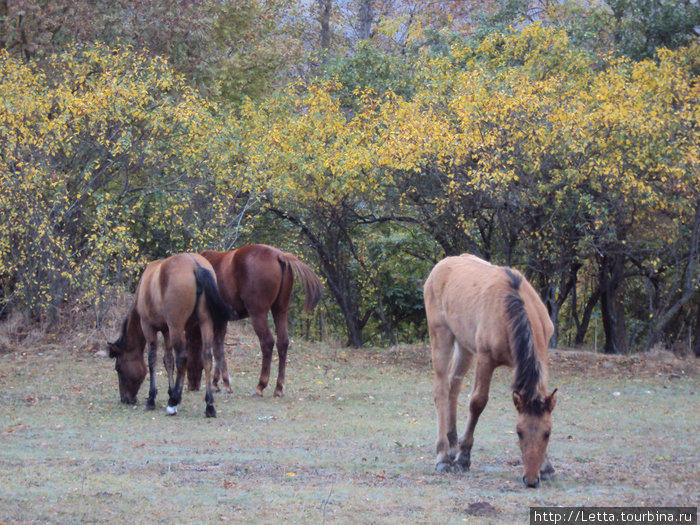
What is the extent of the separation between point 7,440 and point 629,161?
10545mm

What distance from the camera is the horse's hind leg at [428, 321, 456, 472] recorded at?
6.98 m

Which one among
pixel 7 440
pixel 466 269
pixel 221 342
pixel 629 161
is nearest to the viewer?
pixel 466 269

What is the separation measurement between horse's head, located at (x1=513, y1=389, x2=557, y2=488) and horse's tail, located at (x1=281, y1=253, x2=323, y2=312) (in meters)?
5.69

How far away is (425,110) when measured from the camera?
54.2ft

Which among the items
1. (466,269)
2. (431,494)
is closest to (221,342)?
(466,269)

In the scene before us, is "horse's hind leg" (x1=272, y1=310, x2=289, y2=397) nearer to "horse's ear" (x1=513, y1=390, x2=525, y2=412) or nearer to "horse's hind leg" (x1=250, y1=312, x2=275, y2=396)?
"horse's hind leg" (x1=250, y1=312, x2=275, y2=396)

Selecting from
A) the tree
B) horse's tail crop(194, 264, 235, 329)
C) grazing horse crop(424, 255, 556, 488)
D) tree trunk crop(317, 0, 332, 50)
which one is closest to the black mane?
grazing horse crop(424, 255, 556, 488)

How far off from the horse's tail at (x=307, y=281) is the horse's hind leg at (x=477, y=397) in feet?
16.1

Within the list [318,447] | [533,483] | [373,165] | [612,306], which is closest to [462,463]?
[533,483]

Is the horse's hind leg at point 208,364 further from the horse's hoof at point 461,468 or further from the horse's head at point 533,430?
the horse's head at point 533,430

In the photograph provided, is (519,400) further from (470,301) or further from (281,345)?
(281,345)

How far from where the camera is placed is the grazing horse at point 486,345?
5957 millimetres

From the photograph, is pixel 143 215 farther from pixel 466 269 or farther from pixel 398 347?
pixel 466 269

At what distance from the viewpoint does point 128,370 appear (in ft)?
34.7
